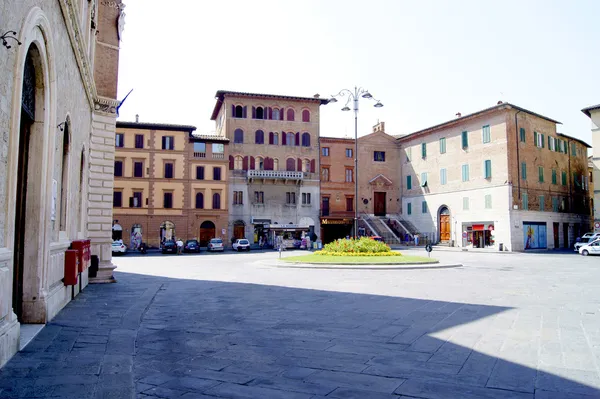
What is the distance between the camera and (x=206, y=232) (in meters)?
47.2

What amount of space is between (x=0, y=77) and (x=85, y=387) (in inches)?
135

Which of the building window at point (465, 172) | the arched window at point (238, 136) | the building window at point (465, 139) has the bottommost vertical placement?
the building window at point (465, 172)

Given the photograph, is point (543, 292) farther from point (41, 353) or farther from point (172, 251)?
point (172, 251)

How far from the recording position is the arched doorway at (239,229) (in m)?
48.2

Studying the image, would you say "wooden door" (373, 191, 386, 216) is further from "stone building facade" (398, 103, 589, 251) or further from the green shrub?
the green shrub

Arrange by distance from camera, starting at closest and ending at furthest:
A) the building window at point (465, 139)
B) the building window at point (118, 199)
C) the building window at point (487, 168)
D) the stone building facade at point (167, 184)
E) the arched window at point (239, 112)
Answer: the building window at point (487, 168), the building window at point (465, 139), the building window at point (118, 199), the stone building facade at point (167, 184), the arched window at point (239, 112)

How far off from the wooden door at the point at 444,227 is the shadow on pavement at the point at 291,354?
3777 cm

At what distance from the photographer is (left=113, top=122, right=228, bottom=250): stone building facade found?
4500cm

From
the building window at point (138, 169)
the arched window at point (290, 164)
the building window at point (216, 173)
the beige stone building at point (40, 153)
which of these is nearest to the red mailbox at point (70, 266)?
the beige stone building at point (40, 153)

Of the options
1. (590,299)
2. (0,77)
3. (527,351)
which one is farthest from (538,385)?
(590,299)

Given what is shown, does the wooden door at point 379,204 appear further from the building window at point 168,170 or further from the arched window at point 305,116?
the building window at point 168,170

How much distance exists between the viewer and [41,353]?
578cm

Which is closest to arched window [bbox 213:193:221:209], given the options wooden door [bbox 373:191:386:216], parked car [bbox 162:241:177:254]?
parked car [bbox 162:241:177:254]

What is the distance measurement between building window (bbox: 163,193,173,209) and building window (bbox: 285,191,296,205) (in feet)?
38.9
